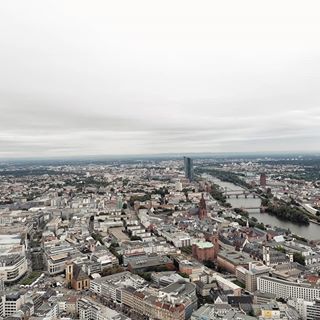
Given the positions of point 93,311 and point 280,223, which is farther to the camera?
point 280,223

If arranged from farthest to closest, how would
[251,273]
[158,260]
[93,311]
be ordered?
[158,260], [251,273], [93,311]

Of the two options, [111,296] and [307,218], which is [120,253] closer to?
[111,296]

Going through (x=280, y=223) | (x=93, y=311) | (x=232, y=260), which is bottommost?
(x=280, y=223)

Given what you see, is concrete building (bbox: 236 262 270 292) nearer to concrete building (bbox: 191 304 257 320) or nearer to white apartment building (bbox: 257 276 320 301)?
white apartment building (bbox: 257 276 320 301)

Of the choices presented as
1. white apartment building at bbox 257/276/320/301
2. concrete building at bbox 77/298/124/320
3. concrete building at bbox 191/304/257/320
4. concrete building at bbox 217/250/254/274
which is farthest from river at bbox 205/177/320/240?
concrete building at bbox 77/298/124/320

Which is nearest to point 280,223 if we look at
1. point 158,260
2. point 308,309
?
point 158,260

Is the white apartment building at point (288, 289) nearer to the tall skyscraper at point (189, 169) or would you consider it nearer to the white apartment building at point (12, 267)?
the white apartment building at point (12, 267)

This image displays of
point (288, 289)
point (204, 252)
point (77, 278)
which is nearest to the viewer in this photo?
point (288, 289)

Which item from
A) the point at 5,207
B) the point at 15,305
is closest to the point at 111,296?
the point at 15,305

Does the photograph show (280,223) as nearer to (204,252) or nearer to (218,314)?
(204,252)

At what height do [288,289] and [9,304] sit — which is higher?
[9,304]
